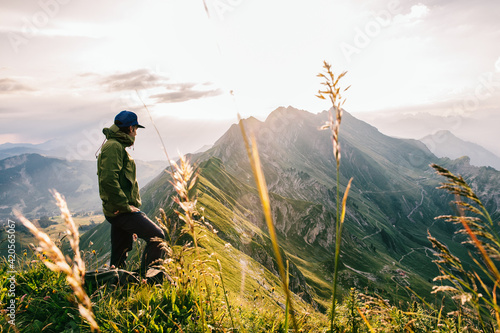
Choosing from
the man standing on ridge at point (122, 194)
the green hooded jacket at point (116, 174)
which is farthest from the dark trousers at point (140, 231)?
the green hooded jacket at point (116, 174)

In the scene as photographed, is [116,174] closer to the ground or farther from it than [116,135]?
closer to the ground

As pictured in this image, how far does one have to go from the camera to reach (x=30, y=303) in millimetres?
4609

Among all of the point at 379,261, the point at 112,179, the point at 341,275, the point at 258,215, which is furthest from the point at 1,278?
the point at 379,261

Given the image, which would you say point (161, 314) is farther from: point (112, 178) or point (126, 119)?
point (126, 119)

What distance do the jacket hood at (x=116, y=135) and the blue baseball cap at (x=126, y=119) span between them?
0.14m

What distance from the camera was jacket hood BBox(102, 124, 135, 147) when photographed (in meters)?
6.44

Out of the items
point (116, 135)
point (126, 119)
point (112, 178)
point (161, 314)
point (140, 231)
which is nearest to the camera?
point (161, 314)

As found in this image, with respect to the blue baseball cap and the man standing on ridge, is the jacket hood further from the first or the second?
the blue baseball cap

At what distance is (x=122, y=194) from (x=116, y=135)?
4.88 ft

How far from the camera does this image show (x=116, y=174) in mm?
5996

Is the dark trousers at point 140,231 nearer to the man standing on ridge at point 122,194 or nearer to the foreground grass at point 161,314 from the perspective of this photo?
the man standing on ridge at point 122,194

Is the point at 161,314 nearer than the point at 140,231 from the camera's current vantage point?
Yes

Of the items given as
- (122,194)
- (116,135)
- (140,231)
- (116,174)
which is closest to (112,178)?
(116,174)

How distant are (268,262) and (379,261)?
130m
